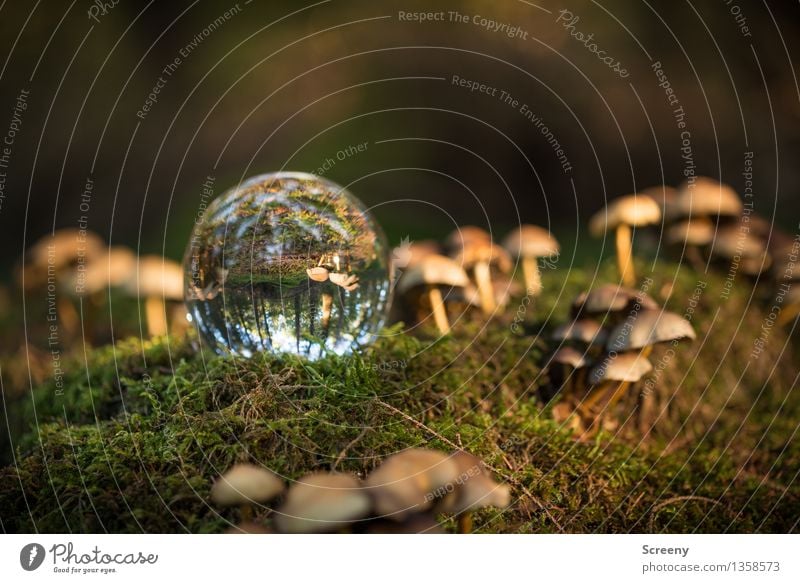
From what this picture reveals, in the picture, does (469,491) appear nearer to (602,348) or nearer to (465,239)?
(602,348)

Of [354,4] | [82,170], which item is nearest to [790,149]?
[354,4]

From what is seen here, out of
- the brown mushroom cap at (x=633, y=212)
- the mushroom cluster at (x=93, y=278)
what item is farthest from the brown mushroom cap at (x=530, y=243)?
the mushroom cluster at (x=93, y=278)

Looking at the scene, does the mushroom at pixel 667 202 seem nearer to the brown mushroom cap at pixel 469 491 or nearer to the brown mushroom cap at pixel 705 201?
the brown mushroom cap at pixel 705 201

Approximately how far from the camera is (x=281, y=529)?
5.81ft

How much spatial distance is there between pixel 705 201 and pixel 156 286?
2943mm

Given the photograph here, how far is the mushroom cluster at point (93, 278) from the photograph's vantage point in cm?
387

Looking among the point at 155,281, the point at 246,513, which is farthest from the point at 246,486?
the point at 155,281

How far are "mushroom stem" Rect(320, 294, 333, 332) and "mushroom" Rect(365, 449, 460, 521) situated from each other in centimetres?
78

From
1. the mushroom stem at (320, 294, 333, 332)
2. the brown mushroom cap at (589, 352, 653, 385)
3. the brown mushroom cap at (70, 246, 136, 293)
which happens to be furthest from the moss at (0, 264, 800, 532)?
the brown mushroom cap at (70, 246, 136, 293)

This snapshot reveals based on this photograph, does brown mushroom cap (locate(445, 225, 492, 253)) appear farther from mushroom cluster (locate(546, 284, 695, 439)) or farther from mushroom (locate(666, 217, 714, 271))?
mushroom (locate(666, 217, 714, 271))

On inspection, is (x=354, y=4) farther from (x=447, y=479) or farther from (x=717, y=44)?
(x=447, y=479)

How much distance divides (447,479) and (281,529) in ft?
1.55

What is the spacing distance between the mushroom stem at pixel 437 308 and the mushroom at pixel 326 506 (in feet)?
4.41

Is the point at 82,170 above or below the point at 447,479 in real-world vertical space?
above
